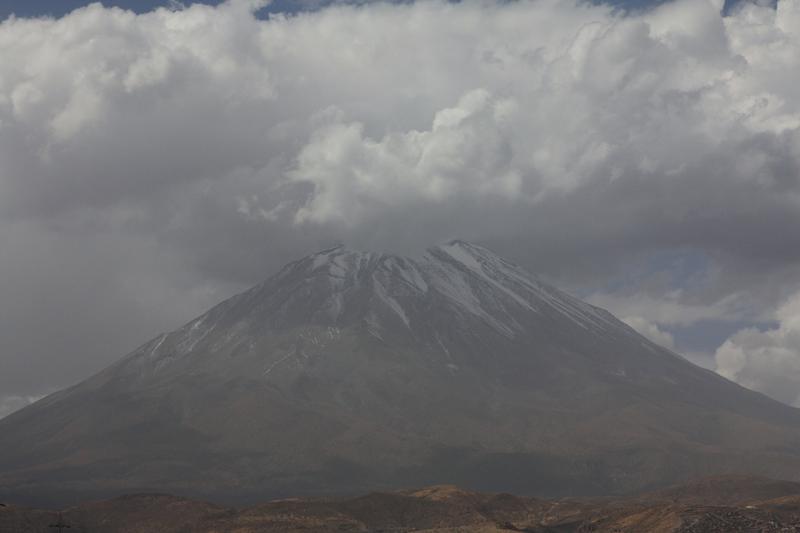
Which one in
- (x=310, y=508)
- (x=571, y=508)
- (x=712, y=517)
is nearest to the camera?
(x=712, y=517)

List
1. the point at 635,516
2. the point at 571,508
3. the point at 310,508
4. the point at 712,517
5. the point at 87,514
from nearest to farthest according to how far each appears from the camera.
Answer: the point at 712,517, the point at 635,516, the point at 310,508, the point at 87,514, the point at 571,508

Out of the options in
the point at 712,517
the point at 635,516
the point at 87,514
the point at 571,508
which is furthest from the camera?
the point at 571,508

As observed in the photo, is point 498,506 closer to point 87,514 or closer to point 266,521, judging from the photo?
point 266,521

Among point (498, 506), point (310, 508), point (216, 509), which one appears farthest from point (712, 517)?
point (216, 509)

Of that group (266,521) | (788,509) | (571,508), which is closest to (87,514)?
(266,521)

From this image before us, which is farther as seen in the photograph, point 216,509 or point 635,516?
point 216,509

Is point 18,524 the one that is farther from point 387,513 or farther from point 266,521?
point 387,513
